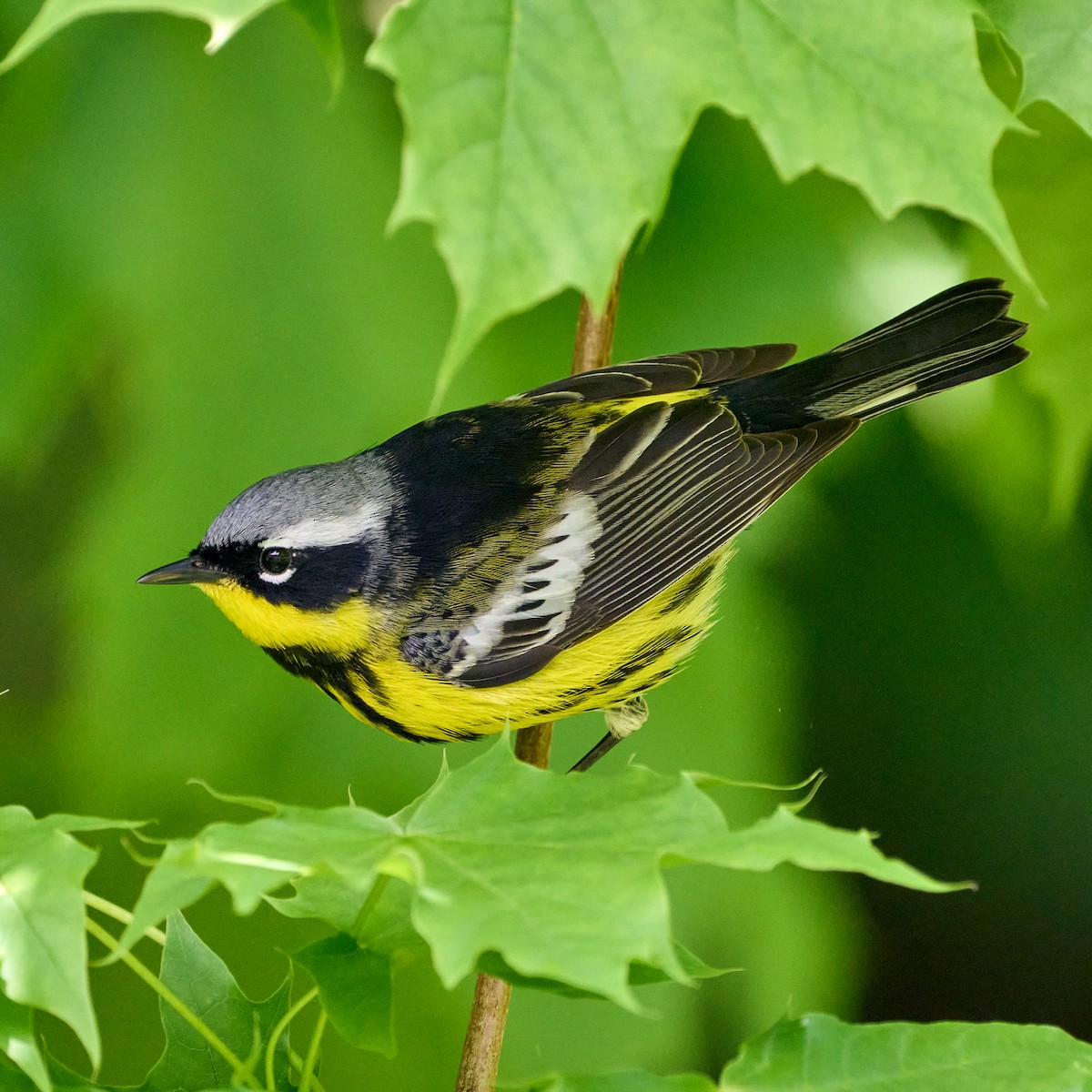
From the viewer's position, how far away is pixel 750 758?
184cm

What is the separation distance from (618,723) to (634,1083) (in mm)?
1050

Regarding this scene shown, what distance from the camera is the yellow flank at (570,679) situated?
187 centimetres

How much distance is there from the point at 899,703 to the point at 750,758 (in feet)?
2.74

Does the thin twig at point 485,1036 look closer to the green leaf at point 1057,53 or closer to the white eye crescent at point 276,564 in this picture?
the white eye crescent at point 276,564

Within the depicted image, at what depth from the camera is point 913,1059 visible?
1048 mm

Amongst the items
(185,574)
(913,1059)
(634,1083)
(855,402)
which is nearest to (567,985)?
(634,1083)

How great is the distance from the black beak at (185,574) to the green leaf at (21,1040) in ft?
2.33

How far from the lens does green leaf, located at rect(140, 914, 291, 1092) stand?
1.18 m

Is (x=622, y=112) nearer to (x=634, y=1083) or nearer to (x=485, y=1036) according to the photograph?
(x=634, y=1083)

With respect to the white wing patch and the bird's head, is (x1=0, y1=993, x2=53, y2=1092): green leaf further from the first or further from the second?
the white wing patch

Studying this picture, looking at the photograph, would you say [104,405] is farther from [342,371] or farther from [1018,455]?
[1018,455]

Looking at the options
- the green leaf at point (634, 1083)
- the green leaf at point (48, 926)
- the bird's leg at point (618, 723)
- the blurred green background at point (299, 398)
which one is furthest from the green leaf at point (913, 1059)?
the bird's leg at point (618, 723)

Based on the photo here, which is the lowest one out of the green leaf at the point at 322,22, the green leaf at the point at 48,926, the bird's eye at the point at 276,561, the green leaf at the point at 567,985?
the green leaf at the point at 567,985

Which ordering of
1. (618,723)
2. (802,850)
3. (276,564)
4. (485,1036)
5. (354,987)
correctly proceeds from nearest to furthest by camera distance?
(802,850) < (354,987) < (485,1036) < (276,564) < (618,723)
